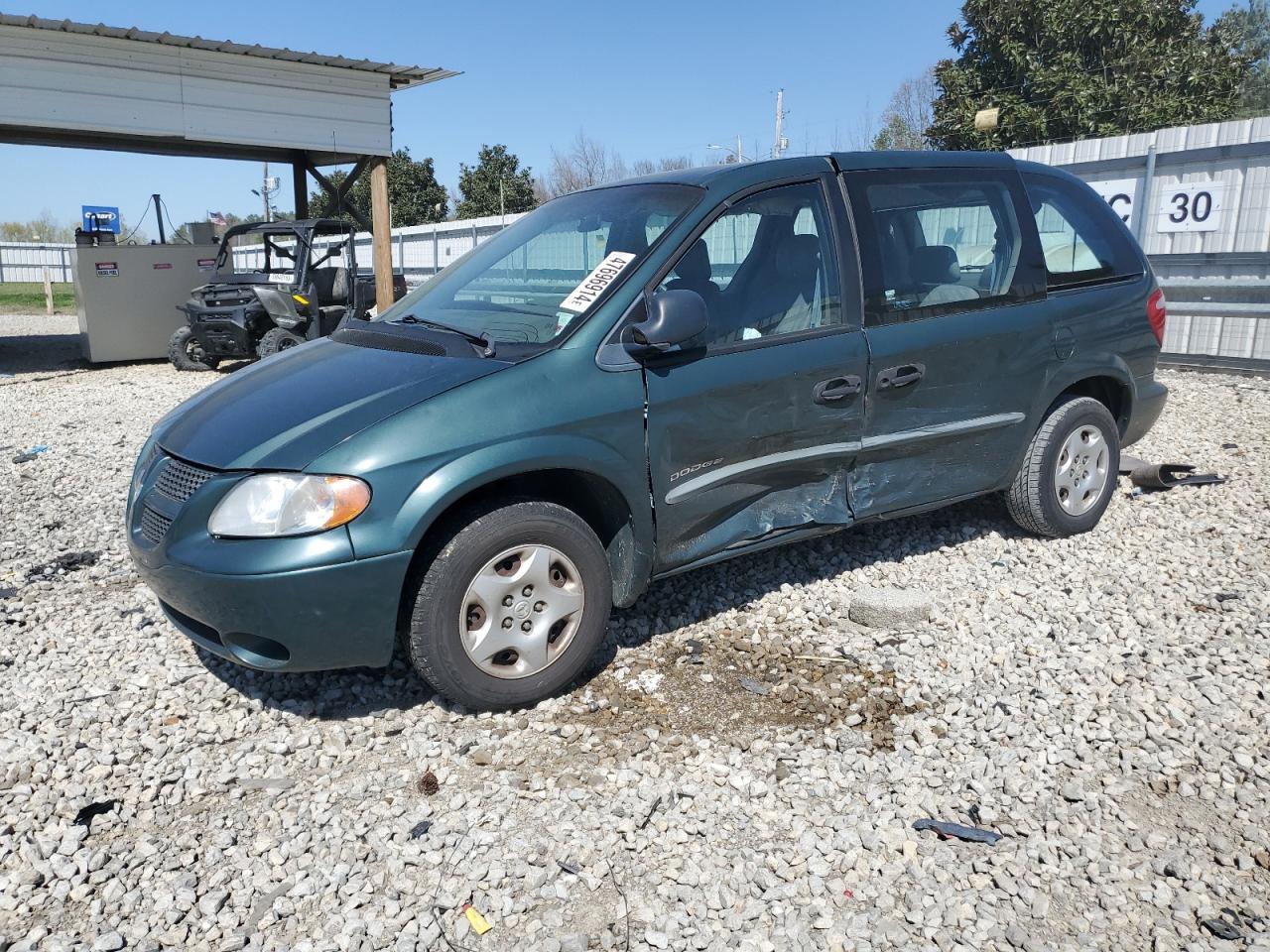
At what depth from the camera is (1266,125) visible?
398 inches

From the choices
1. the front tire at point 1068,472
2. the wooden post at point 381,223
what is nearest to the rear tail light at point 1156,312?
the front tire at point 1068,472

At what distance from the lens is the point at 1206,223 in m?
10.7

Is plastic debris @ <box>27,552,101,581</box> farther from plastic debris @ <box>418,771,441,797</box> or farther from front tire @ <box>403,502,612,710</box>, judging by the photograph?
plastic debris @ <box>418,771,441,797</box>

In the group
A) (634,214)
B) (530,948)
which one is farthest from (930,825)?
(634,214)

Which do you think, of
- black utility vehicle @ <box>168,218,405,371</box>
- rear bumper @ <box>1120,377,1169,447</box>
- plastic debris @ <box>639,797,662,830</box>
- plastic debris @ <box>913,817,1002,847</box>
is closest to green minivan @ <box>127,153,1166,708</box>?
rear bumper @ <box>1120,377,1169,447</box>

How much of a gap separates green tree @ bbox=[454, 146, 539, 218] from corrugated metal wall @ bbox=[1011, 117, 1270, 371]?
2707 centimetres

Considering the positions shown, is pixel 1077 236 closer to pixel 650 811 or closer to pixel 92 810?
pixel 650 811

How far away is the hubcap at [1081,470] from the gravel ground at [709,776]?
1.16 feet

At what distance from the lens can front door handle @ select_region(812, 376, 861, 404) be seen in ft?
12.9

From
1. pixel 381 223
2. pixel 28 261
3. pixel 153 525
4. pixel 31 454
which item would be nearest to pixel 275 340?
pixel 381 223

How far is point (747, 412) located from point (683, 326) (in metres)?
0.50

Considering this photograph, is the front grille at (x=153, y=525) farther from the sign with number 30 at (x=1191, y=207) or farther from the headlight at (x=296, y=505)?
the sign with number 30 at (x=1191, y=207)

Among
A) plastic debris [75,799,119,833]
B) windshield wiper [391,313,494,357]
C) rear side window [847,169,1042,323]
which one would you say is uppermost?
rear side window [847,169,1042,323]

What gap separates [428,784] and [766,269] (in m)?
2.39
